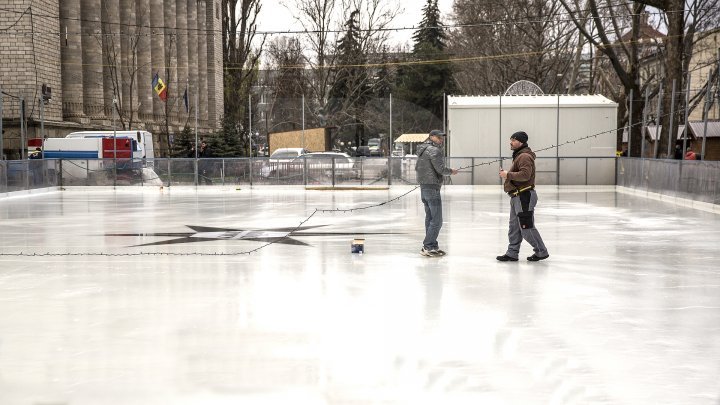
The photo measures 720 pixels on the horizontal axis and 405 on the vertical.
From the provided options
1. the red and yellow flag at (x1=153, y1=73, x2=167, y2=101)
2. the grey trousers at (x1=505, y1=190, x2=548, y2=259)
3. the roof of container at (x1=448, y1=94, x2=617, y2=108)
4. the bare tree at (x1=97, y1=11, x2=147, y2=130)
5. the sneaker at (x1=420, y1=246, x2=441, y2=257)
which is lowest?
the sneaker at (x1=420, y1=246, x2=441, y2=257)

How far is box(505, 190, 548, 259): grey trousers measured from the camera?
40.3 feet

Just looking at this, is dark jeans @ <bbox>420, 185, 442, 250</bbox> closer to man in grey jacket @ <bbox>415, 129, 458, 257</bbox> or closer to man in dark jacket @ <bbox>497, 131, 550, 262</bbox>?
man in grey jacket @ <bbox>415, 129, 458, 257</bbox>

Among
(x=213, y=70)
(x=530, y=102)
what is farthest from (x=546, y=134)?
(x=213, y=70)

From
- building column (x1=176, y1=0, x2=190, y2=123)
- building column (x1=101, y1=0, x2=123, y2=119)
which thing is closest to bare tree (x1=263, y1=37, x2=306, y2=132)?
building column (x1=176, y1=0, x2=190, y2=123)

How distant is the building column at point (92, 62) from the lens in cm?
5050

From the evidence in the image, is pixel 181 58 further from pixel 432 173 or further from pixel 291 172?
pixel 432 173

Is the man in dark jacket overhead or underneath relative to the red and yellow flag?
underneath

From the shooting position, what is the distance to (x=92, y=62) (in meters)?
50.9

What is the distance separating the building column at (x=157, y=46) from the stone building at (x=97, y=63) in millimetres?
73

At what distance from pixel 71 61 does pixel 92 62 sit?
2.73 metres

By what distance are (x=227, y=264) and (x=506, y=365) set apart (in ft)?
22.2

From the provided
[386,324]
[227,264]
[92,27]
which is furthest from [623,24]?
[386,324]

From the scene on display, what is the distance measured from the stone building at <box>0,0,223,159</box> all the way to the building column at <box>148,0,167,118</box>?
0.24 ft

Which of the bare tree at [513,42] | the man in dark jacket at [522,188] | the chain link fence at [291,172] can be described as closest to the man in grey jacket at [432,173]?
the man in dark jacket at [522,188]
